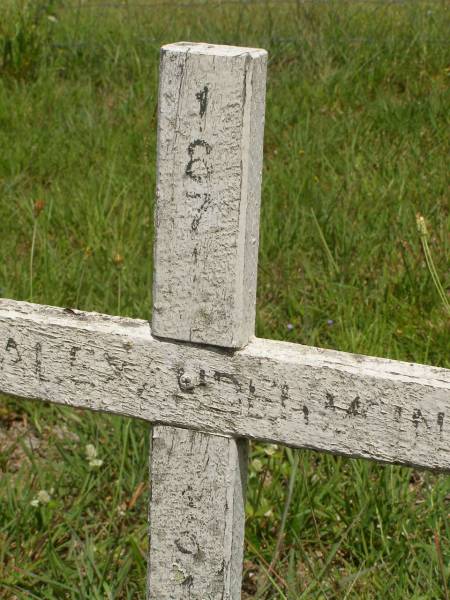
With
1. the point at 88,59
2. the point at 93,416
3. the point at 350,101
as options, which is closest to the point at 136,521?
the point at 93,416

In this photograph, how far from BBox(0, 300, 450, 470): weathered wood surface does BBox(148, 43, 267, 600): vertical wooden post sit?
0.09 ft

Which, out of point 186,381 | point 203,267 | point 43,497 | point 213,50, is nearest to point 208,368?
point 186,381

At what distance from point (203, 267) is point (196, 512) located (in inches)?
13.9

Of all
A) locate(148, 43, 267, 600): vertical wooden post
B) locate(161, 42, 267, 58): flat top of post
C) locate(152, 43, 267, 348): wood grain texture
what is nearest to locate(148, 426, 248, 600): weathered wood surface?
locate(148, 43, 267, 600): vertical wooden post

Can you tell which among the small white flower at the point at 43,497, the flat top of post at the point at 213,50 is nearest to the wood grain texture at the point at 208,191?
the flat top of post at the point at 213,50

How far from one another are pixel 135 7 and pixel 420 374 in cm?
429

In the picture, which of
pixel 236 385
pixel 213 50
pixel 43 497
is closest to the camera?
Answer: pixel 213 50

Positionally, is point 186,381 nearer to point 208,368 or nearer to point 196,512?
point 208,368

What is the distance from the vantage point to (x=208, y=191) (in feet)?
4.09

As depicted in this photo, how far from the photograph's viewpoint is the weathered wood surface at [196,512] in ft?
4.52

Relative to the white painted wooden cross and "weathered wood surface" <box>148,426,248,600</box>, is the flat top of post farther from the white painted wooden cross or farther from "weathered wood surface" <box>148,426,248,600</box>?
"weathered wood surface" <box>148,426,248,600</box>

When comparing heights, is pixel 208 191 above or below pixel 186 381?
above

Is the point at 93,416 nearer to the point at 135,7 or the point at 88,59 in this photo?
the point at 88,59

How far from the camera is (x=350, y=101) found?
385 cm
